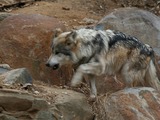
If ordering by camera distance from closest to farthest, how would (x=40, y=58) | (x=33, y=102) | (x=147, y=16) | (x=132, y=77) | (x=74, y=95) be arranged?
(x=33, y=102)
(x=74, y=95)
(x=132, y=77)
(x=40, y=58)
(x=147, y=16)

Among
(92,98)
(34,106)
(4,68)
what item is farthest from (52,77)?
(34,106)

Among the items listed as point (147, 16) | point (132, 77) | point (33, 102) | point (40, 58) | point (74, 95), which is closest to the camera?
point (33, 102)

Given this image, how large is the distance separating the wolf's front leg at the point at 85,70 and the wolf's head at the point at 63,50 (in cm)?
23

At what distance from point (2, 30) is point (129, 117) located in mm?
→ 3546

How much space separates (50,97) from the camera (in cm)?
901

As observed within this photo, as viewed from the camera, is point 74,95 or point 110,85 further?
point 110,85

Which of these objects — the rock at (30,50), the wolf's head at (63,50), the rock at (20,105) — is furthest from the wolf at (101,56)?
the rock at (30,50)

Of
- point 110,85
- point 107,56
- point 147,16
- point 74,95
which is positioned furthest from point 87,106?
point 147,16

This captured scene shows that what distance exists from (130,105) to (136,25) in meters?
4.12

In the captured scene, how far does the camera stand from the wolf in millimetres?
9375

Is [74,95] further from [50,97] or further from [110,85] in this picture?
[110,85]

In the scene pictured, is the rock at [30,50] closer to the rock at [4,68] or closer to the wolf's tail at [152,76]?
the rock at [4,68]

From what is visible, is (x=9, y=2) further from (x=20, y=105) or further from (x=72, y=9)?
(x=20, y=105)

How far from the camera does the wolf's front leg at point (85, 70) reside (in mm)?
9352
